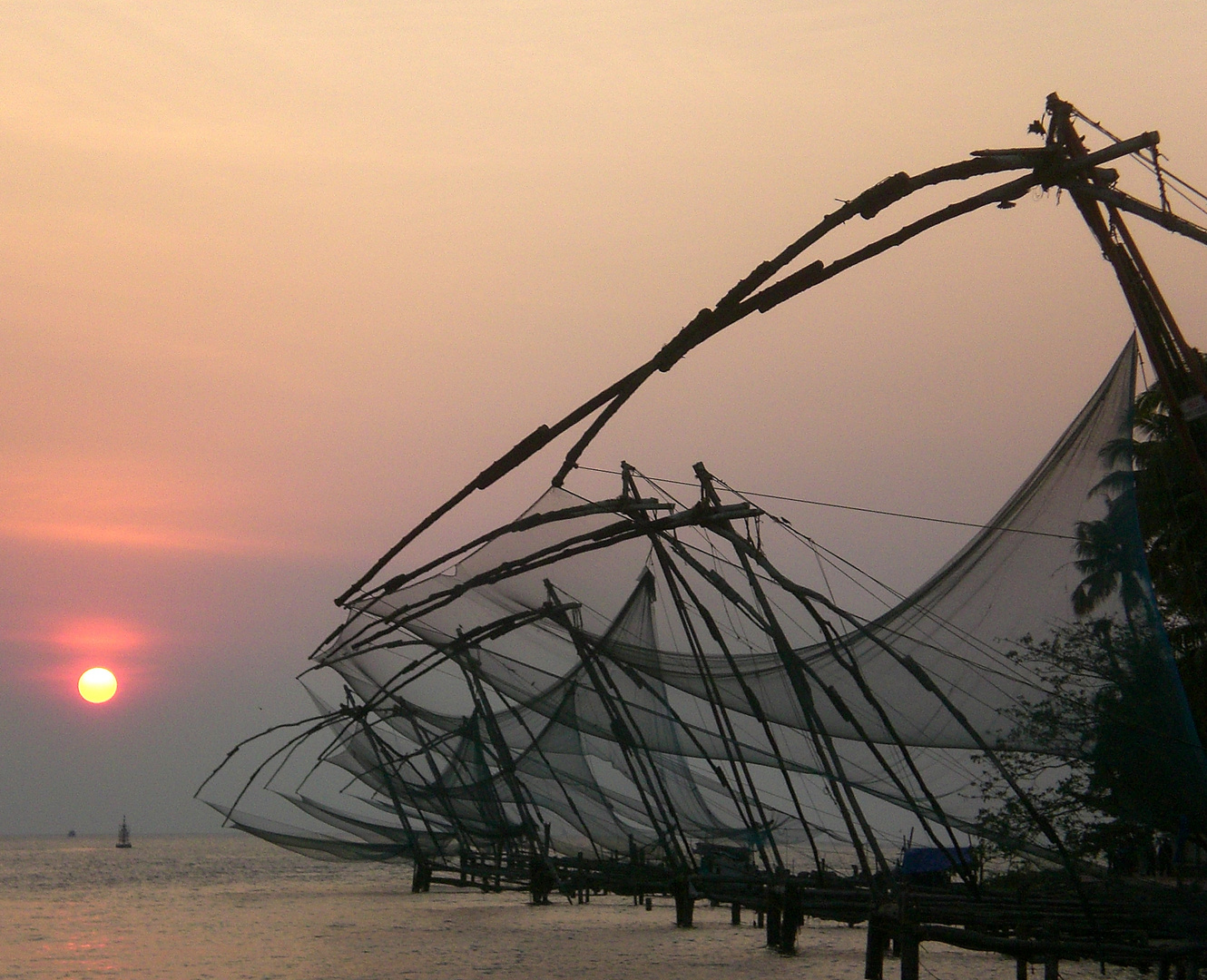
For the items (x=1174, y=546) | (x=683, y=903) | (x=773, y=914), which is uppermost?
(x=1174, y=546)

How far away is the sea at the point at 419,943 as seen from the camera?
13.7 m

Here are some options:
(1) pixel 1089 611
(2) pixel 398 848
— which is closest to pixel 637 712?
(1) pixel 1089 611

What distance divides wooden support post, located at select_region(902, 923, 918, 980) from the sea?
158 inches

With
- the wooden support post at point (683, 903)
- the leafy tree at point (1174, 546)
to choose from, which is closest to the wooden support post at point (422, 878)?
the wooden support post at point (683, 903)

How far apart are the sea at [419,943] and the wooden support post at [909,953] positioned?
13.2 ft

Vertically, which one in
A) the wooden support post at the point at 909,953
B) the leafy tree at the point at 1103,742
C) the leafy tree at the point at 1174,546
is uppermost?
the leafy tree at the point at 1174,546

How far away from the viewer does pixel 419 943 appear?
16719mm

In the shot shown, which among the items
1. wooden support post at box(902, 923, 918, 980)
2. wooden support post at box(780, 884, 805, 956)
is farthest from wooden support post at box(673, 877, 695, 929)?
wooden support post at box(902, 923, 918, 980)

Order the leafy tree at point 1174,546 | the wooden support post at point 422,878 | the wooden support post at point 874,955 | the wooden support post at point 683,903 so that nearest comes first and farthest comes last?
the wooden support post at point 874,955 < the leafy tree at point 1174,546 < the wooden support post at point 683,903 < the wooden support post at point 422,878

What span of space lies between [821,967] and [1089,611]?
843cm

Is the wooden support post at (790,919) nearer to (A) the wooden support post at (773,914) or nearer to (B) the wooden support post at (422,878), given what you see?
(A) the wooden support post at (773,914)

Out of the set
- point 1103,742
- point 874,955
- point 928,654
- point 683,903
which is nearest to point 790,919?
point 874,955

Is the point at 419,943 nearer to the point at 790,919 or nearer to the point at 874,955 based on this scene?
the point at 790,919

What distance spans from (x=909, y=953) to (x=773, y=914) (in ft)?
19.7
